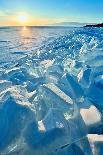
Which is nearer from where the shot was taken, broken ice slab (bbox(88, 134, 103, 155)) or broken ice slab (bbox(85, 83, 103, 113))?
broken ice slab (bbox(88, 134, 103, 155))

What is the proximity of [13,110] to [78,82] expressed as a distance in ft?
3.00

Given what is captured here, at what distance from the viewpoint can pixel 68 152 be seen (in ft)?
4.44

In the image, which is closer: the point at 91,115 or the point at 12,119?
the point at 12,119

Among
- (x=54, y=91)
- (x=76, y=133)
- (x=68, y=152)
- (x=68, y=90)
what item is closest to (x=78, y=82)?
(x=68, y=90)

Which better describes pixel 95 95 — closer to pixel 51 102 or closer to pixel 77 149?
pixel 51 102

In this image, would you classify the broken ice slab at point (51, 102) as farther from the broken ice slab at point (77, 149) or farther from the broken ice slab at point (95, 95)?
the broken ice slab at point (77, 149)

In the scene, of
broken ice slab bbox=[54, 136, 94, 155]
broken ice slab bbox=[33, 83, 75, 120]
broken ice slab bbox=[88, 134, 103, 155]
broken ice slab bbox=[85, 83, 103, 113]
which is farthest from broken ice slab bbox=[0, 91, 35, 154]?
broken ice slab bbox=[85, 83, 103, 113]

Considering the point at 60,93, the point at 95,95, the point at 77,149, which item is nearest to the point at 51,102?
the point at 60,93

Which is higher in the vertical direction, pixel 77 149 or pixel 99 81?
pixel 99 81

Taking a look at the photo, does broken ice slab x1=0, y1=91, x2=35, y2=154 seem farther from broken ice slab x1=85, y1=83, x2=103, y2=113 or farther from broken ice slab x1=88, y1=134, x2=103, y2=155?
broken ice slab x1=85, y1=83, x2=103, y2=113

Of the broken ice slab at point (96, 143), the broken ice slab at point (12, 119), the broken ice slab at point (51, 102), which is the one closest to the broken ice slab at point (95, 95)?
the broken ice slab at point (51, 102)

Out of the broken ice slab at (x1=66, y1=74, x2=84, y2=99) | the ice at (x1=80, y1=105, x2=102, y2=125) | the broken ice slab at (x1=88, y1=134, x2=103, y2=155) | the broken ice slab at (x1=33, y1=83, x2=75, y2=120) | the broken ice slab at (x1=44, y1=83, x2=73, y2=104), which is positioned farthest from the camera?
the broken ice slab at (x1=66, y1=74, x2=84, y2=99)

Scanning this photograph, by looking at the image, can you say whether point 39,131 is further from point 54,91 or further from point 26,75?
point 26,75

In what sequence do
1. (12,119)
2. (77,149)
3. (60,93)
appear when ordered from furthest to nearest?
1. (60,93)
2. (12,119)
3. (77,149)
